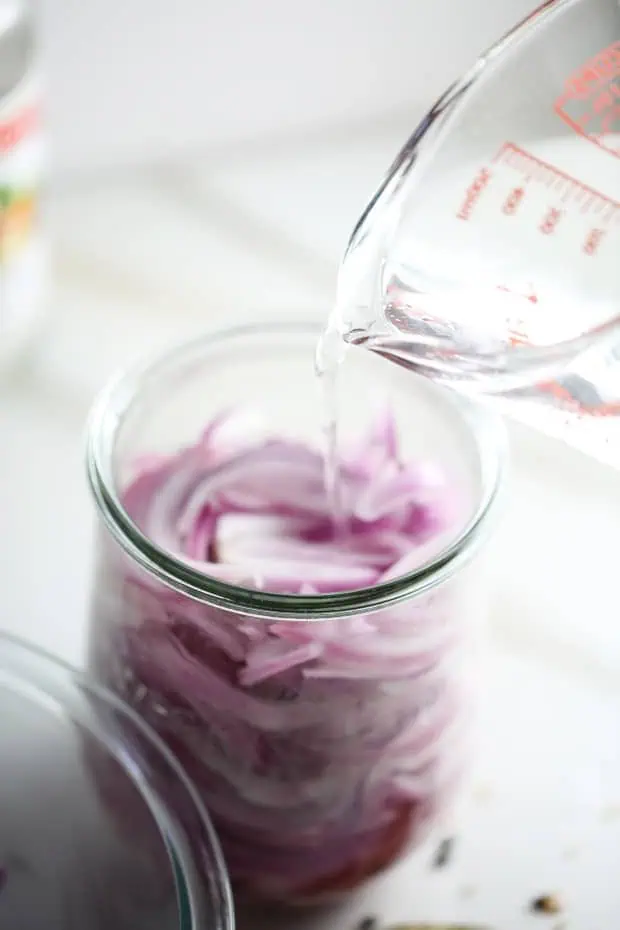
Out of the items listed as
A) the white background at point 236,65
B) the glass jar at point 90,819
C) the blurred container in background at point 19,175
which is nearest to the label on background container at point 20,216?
the blurred container in background at point 19,175

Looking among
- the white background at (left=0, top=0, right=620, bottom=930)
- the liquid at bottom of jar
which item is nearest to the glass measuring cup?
the liquid at bottom of jar

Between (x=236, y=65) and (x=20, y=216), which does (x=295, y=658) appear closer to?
(x=20, y=216)

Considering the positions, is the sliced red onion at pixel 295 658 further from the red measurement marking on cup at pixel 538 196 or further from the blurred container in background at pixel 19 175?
the blurred container in background at pixel 19 175

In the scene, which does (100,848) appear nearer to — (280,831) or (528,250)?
(280,831)

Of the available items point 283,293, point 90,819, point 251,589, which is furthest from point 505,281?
point 283,293

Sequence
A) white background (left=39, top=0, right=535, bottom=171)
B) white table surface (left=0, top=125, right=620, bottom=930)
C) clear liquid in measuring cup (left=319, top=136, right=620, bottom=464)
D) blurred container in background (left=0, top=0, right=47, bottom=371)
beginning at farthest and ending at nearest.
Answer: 1. white background (left=39, top=0, right=535, bottom=171)
2. blurred container in background (left=0, top=0, right=47, bottom=371)
3. white table surface (left=0, top=125, right=620, bottom=930)
4. clear liquid in measuring cup (left=319, top=136, right=620, bottom=464)

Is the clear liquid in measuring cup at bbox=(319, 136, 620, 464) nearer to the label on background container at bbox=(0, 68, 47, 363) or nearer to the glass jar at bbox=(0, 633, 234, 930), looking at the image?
the glass jar at bbox=(0, 633, 234, 930)

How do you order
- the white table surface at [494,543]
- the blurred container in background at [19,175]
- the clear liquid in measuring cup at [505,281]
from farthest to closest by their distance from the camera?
the blurred container in background at [19,175] → the white table surface at [494,543] → the clear liquid in measuring cup at [505,281]
